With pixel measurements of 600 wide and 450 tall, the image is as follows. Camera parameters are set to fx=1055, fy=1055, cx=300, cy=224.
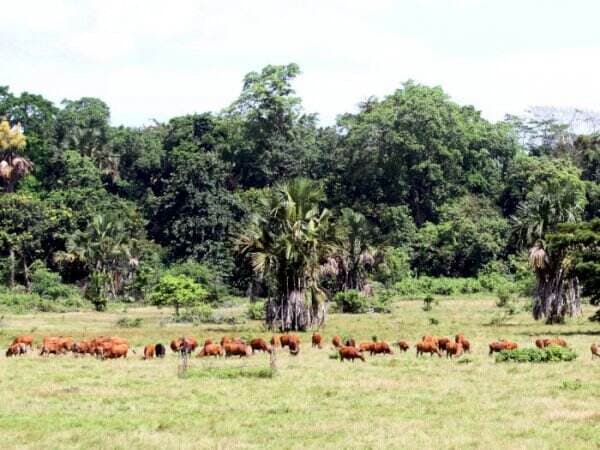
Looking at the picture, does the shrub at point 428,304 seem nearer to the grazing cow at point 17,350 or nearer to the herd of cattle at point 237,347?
the herd of cattle at point 237,347

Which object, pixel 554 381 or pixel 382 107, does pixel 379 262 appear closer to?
pixel 382 107

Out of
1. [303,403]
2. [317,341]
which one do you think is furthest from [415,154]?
[303,403]

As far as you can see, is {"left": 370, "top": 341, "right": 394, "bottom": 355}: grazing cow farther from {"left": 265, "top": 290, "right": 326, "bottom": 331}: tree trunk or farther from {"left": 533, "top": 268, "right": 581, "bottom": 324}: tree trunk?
{"left": 533, "top": 268, "right": 581, "bottom": 324}: tree trunk

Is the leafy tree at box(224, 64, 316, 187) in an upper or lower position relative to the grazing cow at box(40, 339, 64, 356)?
upper

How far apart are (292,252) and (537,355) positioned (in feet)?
66.0

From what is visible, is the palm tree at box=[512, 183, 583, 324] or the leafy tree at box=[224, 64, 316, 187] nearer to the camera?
the palm tree at box=[512, 183, 583, 324]

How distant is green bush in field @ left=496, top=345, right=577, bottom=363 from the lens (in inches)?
1296

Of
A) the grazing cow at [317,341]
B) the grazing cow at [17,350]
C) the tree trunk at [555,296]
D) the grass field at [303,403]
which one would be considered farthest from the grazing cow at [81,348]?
the tree trunk at [555,296]

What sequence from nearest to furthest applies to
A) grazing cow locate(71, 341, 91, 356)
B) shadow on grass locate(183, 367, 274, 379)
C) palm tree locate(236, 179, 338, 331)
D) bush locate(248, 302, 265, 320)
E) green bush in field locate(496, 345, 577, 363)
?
shadow on grass locate(183, 367, 274, 379), green bush in field locate(496, 345, 577, 363), grazing cow locate(71, 341, 91, 356), palm tree locate(236, 179, 338, 331), bush locate(248, 302, 265, 320)

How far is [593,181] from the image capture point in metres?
104

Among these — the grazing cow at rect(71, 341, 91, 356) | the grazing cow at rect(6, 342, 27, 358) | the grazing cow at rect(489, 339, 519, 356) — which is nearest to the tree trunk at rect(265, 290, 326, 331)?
the grazing cow at rect(71, 341, 91, 356)

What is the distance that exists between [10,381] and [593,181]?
276 feet

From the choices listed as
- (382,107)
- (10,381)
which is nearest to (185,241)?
(382,107)

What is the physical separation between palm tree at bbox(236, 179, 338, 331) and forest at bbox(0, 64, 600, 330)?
0.91 metres
